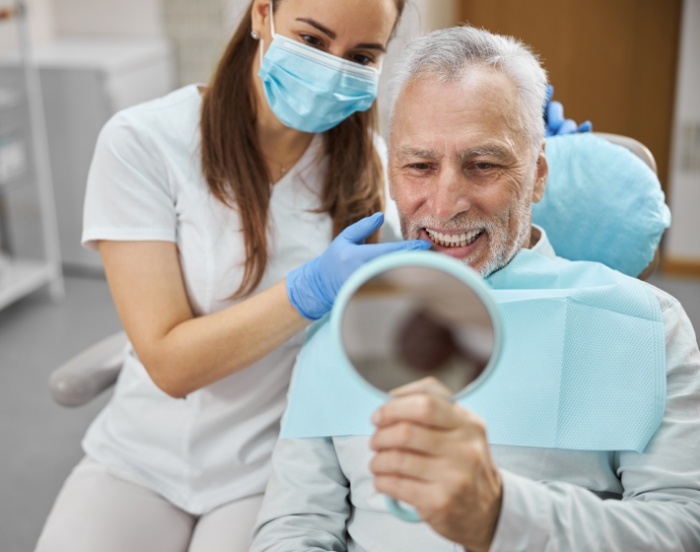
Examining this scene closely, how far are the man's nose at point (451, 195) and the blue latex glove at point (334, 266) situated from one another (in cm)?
5

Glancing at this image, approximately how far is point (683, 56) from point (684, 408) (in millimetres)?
2711

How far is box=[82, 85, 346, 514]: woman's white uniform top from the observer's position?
150 centimetres

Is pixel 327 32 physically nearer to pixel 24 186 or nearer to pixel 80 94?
pixel 80 94

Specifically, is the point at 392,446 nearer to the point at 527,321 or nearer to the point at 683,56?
the point at 527,321

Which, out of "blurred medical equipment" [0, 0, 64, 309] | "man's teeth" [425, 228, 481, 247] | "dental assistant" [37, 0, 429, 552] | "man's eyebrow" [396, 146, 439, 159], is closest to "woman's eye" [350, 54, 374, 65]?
"dental assistant" [37, 0, 429, 552]

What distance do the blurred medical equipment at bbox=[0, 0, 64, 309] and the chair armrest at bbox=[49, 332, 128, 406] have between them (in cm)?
189

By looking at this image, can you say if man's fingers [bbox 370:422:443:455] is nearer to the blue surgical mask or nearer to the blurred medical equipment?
the blue surgical mask

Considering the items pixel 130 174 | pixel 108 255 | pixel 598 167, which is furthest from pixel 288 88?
pixel 598 167

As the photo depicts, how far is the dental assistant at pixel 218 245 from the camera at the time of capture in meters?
1.45

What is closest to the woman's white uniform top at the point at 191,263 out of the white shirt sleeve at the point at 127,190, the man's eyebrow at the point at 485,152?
the white shirt sleeve at the point at 127,190

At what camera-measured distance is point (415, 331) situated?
837mm

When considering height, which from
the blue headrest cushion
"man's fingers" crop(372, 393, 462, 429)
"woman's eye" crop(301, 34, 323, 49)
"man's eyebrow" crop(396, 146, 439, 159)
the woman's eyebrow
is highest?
the woman's eyebrow

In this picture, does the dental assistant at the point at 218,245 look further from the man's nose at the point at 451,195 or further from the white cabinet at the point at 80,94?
the white cabinet at the point at 80,94

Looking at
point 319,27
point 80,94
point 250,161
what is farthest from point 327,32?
point 80,94
